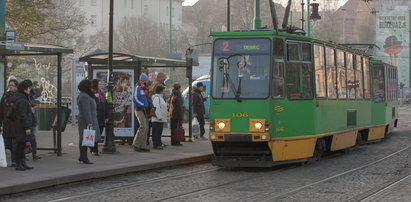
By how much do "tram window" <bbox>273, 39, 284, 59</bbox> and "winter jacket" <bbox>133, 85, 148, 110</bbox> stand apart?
405cm

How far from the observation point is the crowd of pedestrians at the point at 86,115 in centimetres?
1448

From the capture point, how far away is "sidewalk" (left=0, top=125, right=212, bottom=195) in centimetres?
1312

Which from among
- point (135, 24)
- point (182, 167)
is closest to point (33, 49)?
point (182, 167)

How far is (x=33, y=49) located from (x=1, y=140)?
7.84ft

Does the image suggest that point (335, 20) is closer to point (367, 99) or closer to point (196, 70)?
point (196, 70)

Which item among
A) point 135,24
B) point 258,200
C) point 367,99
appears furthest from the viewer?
point 135,24

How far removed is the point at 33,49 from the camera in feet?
53.1

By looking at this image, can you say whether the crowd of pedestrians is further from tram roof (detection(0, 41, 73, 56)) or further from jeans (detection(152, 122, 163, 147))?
tram roof (detection(0, 41, 73, 56))

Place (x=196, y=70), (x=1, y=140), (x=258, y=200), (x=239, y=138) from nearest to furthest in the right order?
(x=258, y=200)
(x=1, y=140)
(x=239, y=138)
(x=196, y=70)

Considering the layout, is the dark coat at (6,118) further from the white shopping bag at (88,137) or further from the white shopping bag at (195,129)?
the white shopping bag at (195,129)

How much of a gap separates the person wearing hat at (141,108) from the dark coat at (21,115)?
4.48 m

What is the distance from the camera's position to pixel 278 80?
1628 centimetres

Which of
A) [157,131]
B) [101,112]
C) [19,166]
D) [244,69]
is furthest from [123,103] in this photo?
[19,166]

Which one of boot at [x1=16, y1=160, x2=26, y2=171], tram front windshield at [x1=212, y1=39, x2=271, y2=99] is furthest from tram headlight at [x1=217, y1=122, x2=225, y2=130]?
boot at [x1=16, y1=160, x2=26, y2=171]
